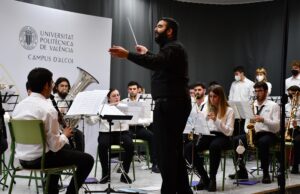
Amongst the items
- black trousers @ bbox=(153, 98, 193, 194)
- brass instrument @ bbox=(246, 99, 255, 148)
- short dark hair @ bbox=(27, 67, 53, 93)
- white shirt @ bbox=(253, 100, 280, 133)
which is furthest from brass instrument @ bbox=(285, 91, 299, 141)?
short dark hair @ bbox=(27, 67, 53, 93)

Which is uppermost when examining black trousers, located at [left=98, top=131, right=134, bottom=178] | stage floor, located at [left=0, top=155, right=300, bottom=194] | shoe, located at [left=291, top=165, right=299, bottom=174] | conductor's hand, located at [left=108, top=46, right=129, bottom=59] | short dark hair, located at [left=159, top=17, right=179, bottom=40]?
short dark hair, located at [left=159, top=17, right=179, bottom=40]

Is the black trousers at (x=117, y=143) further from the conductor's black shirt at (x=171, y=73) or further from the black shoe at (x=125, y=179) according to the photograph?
the conductor's black shirt at (x=171, y=73)

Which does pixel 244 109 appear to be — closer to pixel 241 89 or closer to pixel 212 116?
pixel 212 116

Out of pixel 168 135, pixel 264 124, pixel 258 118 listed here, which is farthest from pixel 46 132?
pixel 264 124

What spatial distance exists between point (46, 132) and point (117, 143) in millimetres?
2719

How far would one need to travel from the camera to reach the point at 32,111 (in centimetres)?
394

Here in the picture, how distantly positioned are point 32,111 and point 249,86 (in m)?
6.96

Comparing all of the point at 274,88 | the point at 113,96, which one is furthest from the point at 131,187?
the point at 274,88

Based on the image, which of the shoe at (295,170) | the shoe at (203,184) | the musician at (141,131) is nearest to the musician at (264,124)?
the shoe at (203,184)

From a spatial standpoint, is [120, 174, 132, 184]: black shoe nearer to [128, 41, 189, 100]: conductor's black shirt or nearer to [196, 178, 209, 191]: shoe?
[196, 178, 209, 191]: shoe

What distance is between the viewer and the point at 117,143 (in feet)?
21.5

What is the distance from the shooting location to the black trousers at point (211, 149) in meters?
5.58

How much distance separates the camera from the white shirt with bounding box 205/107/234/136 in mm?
5637

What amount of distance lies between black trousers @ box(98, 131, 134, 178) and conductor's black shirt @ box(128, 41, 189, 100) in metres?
2.21
